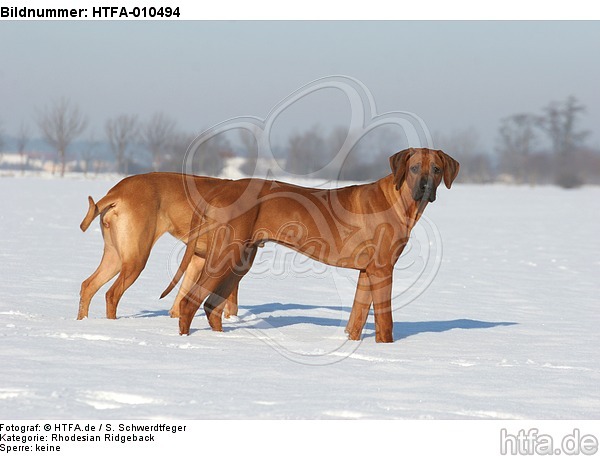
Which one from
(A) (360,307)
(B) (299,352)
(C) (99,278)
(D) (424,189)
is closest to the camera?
(B) (299,352)

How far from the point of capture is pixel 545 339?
9086mm

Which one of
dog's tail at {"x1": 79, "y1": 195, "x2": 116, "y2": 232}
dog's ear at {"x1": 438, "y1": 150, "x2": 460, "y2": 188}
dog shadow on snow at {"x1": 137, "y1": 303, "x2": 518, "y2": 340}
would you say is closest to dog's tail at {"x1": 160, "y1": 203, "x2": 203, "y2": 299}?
dog shadow on snow at {"x1": 137, "y1": 303, "x2": 518, "y2": 340}

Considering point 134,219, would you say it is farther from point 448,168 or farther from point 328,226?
point 448,168

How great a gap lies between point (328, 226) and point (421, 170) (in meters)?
0.99

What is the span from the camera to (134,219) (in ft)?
27.6

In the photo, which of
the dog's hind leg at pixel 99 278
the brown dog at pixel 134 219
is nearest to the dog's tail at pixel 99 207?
the brown dog at pixel 134 219

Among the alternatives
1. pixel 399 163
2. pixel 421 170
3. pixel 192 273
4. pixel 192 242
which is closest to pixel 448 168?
pixel 421 170

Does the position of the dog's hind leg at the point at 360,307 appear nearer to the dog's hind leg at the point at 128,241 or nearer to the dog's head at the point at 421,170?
the dog's head at the point at 421,170

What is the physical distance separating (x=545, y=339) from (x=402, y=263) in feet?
29.4

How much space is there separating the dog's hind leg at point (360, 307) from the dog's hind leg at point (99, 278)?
2.40 meters

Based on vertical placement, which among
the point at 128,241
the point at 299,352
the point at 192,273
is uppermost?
the point at 128,241

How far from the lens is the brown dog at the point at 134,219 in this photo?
841 centimetres
